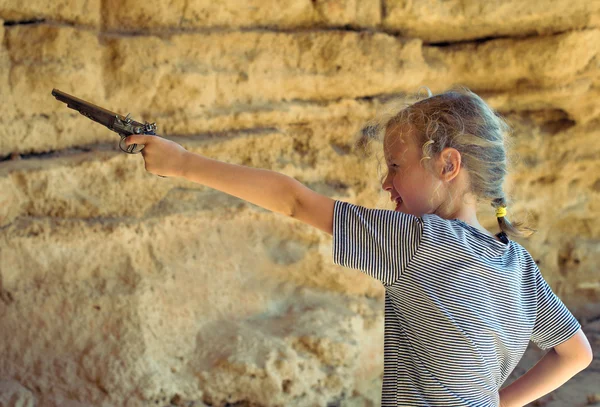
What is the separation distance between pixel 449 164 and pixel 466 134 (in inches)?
2.4

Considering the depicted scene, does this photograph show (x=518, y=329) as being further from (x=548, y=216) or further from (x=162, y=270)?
(x=548, y=216)

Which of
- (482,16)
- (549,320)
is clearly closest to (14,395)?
(549,320)

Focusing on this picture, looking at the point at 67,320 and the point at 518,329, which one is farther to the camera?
the point at 67,320

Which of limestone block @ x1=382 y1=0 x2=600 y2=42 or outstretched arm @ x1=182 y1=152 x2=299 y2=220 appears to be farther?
limestone block @ x1=382 y1=0 x2=600 y2=42

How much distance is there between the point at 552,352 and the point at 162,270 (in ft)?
4.44

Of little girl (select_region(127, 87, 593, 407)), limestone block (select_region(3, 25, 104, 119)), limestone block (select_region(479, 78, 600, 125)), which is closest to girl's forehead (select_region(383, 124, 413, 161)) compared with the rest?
little girl (select_region(127, 87, 593, 407))

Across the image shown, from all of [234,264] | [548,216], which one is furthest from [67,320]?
[548,216]

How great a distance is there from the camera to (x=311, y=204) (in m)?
1.25

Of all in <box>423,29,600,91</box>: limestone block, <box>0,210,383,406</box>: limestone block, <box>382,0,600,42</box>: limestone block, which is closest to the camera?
<box>0,210,383,406</box>: limestone block

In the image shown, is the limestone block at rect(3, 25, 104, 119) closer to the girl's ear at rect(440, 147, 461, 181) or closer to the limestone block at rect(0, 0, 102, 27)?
the limestone block at rect(0, 0, 102, 27)

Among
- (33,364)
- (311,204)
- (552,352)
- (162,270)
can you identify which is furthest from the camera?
(162,270)

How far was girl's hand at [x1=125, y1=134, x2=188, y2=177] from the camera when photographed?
1341 mm

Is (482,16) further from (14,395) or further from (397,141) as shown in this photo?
(14,395)

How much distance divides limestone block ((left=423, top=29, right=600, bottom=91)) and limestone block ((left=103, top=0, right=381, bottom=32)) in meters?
0.38
